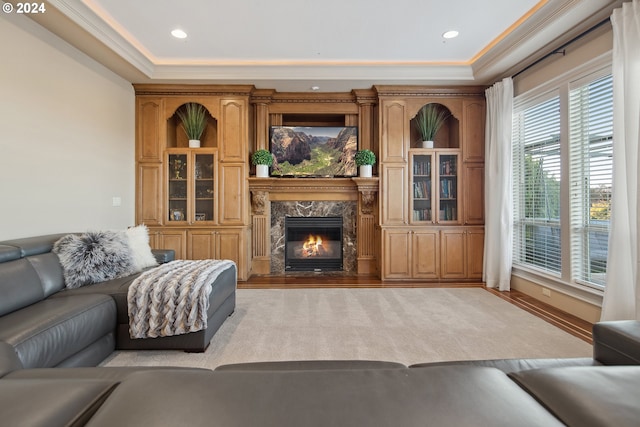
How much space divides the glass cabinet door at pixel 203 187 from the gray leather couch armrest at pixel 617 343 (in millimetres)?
4476

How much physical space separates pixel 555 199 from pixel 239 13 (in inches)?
162

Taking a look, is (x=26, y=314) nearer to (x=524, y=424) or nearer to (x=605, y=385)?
(x=524, y=424)

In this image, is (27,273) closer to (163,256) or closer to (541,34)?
(163,256)

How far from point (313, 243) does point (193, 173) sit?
2.26 meters

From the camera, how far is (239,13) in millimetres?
3080

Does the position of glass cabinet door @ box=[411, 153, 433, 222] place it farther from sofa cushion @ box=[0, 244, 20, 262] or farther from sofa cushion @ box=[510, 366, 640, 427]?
sofa cushion @ box=[0, 244, 20, 262]

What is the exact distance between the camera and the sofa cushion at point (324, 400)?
700mm

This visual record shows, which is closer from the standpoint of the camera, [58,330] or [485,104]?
[58,330]

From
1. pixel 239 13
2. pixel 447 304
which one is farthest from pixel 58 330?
pixel 447 304

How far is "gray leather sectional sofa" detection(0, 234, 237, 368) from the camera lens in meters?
1.70

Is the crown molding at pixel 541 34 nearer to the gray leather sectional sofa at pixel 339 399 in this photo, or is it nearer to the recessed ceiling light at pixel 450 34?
the recessed ceiling light at pixel 450 34

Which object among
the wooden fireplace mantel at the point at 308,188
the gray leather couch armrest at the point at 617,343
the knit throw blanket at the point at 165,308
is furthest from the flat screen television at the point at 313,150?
the gray leather couch armrest at the point at 617,343

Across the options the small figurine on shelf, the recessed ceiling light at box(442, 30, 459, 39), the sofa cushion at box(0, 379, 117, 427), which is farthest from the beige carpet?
the recessed ceiling light at box(442, 30, 459, 39)

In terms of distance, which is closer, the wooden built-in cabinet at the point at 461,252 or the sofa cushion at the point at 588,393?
the sofa cushion at the point at 588,393
